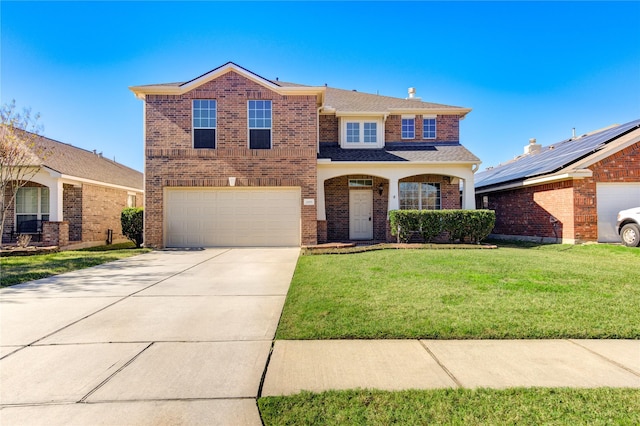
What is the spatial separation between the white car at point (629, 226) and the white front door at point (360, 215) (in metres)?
8.74

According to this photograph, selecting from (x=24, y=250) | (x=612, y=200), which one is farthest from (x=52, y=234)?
(x=612, y=200)

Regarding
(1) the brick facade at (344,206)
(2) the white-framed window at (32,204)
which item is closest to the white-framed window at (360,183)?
(1) the brick facade at (344,206)

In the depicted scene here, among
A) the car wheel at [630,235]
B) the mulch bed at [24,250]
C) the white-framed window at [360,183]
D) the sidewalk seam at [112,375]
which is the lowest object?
the sidewalk seam at [112,375]

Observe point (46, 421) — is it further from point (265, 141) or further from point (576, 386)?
point (265, 141)

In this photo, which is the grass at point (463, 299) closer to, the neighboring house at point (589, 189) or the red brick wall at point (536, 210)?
the neighboring house at point (589, 189)

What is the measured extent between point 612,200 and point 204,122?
50.1ft

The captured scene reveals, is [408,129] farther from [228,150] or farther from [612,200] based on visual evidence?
[228,150]

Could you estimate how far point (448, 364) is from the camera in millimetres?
3197

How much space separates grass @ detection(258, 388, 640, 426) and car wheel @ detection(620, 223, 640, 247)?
11.3m

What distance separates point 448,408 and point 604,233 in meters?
13.5

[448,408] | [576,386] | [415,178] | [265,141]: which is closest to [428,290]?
[576,386]

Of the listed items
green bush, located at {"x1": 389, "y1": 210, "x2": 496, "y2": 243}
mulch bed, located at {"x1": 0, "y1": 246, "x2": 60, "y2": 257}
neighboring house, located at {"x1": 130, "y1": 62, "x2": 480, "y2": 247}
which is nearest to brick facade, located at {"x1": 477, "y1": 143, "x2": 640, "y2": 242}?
green bush, located at {"x1": 389, "y1": 210, "x2": 496, "y2": 243}

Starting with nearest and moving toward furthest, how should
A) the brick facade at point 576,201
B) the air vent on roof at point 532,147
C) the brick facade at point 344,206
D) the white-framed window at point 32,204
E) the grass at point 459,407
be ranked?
the grass at point 459,407, the brick facade at point 576,201, the white-framed window at point 32,204, the brick facade at point 344,206, the air vent on roof at point 532,147

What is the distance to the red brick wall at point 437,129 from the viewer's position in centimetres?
1583
